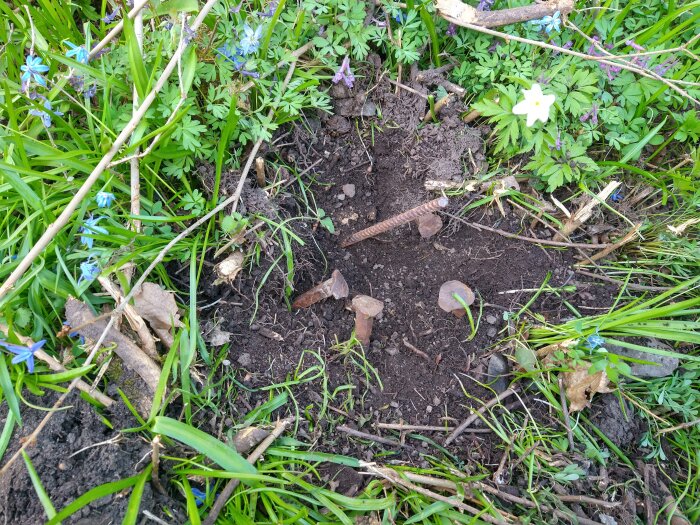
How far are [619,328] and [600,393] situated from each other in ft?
0.90

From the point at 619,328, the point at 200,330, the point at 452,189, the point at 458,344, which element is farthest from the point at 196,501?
the point at 619,328

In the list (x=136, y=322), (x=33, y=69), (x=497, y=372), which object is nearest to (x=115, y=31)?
(x=33, y=69)

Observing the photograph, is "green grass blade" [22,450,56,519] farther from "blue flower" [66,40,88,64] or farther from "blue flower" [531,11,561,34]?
"blue flower" [531,11,561,34]

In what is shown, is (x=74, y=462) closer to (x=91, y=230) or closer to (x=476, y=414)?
(x=91, y=230)

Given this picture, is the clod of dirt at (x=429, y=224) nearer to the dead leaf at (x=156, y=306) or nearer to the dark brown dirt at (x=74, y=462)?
the dead leaf at (x=156, y=306)

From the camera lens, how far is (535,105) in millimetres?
2029

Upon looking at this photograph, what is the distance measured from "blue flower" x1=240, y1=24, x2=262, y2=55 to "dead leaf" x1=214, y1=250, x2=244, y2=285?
0.80m

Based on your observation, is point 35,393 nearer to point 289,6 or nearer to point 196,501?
point 196,501

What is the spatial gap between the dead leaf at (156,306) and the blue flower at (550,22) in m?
1.94

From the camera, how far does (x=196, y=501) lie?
1688mm

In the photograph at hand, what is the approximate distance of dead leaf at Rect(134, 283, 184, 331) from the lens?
181 cm

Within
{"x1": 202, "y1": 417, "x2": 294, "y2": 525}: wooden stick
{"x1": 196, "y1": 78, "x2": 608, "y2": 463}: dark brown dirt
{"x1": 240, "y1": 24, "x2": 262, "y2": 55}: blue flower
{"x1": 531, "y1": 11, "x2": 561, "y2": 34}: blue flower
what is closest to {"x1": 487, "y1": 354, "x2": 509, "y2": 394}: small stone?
{"x1": 196, "y1": 78, "x2": 608, "y2": 463}: dark brown dirt

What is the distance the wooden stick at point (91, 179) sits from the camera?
1628mm

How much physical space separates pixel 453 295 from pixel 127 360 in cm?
124
